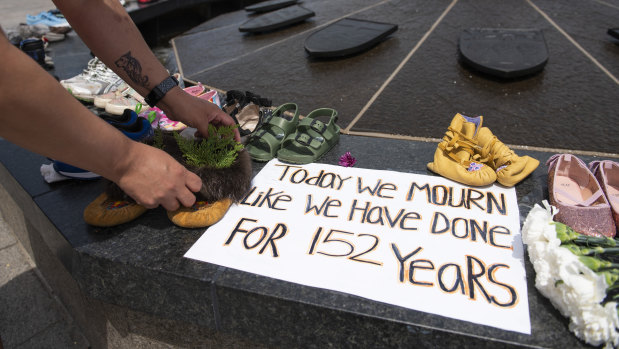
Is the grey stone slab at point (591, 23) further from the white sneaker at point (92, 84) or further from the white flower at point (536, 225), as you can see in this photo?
the white sneaker at point (92, 84)

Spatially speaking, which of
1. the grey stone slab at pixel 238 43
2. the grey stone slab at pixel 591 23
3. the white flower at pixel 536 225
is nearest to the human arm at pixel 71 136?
the white flower at pixel 536 225

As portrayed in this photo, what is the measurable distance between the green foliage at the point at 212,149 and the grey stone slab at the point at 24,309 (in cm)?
137

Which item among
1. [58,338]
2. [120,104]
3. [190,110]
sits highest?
[190,110]

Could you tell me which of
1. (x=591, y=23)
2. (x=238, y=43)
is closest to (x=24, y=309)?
(x=238, y=43)

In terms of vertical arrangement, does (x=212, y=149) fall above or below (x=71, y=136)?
below

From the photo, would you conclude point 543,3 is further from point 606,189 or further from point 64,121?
point 64,121

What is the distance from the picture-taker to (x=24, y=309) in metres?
2.28

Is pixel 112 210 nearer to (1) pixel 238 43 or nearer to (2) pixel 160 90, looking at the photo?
(2) pixel 160 90

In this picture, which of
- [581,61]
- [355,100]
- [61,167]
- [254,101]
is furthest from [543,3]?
[61,167]

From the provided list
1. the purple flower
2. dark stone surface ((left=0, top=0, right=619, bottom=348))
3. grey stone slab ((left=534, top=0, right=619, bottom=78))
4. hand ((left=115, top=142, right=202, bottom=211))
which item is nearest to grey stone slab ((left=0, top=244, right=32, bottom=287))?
dark stone surface ((left=0, top=0, right=619, bottom=348))

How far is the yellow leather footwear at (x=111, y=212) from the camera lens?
163 cm

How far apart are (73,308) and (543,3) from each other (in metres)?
4.39

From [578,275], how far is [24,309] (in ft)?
8.60

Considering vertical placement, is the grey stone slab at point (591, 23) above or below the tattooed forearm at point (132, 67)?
below
